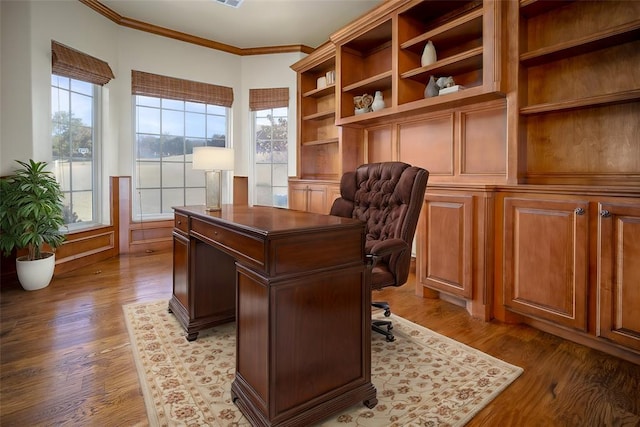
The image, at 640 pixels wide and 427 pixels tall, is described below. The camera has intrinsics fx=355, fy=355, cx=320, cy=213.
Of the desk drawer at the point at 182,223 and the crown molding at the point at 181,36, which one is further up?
the crown molding at the point at 181,36

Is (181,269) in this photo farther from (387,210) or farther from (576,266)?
(576,266)

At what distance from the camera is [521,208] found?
2316 millimetres

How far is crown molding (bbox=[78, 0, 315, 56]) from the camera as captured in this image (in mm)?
4108

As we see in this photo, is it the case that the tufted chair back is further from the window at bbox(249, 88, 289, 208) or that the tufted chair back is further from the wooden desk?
the window at bbox(249, 88, 289, 208)

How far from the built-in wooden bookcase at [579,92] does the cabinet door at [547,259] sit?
350 mm

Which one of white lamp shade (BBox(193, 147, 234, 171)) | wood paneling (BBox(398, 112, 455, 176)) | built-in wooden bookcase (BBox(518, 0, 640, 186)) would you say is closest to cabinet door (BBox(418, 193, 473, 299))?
built-in wooden bookcase (BBox(518, 0, 640, 186))

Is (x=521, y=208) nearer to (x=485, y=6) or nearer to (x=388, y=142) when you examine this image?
(x=485, y=6)

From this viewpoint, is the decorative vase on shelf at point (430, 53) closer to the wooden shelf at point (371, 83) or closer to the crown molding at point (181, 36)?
the wooden shelf at point (371, 83)

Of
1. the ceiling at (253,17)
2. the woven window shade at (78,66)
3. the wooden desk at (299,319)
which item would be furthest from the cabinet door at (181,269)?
the ceiling at (253,17)

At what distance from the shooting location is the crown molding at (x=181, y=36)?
4108mm

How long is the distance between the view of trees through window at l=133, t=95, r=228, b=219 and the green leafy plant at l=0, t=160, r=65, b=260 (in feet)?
5.01

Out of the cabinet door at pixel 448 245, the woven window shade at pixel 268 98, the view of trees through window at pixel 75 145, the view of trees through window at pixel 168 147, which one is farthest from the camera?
the woven window shade at pixel 268 98

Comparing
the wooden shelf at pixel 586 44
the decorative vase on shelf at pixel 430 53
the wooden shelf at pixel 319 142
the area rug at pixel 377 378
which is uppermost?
the decorative vase on shelf at pixel 430 53

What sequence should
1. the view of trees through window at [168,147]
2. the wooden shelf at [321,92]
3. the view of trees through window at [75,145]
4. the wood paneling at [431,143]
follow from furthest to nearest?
the view of trees through window at [168,147]
the wooden shelf at [321,92]
the view of trees through window at [75,145]
the wood paneling at [431,143]
